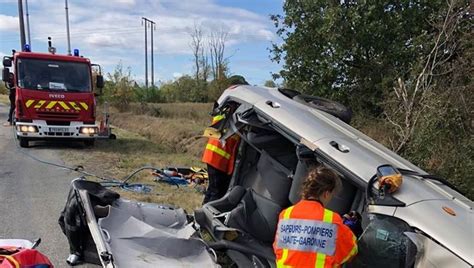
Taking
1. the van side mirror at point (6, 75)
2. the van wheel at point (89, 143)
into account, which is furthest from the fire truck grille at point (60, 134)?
the van side mirror at point (6, 75)

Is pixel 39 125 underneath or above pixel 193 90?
above

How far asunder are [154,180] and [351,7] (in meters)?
6.63

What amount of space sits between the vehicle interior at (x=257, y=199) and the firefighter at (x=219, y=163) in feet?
1.27

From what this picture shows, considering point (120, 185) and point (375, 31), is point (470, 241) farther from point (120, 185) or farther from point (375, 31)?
point (375, 31)

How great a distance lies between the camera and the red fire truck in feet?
37.5

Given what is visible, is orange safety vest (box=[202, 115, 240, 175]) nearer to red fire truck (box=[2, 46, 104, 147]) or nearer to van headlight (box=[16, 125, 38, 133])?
red fire truck (box=[2, 46, 104, 147])

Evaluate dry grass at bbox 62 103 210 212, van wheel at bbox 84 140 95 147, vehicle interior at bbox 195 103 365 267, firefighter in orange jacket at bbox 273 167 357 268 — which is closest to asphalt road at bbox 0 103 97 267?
dry grass at bbox 62 103 210 212

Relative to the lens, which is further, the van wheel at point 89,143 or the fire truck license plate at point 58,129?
the van wheel at point 89,143

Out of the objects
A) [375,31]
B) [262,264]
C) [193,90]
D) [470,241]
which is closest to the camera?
[470,241]

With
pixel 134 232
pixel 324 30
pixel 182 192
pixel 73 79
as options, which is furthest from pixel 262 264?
pixel 73 79

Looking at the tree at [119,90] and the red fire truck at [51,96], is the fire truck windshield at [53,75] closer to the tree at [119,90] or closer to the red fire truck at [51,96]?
the red fire truck at [51,96]

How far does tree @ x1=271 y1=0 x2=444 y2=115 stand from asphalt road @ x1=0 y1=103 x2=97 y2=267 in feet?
22.5

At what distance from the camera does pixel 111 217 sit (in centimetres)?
412

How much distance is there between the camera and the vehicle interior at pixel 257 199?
3623mm
